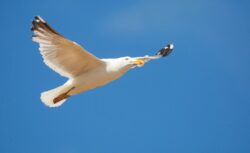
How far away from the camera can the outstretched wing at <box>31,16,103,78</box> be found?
10070 millimetres

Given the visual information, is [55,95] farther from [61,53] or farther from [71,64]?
[61,53]

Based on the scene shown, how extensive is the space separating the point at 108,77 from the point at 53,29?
1.11 meters

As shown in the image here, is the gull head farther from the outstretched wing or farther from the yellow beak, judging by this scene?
the outstretched wing

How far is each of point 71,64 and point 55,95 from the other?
554 mm

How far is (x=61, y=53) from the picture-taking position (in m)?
10.4

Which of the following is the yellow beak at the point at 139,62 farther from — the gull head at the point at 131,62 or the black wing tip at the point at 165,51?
the black wing tip at the point at 165,51

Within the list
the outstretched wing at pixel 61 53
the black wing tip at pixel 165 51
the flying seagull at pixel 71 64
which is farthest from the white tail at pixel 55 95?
the black wing tip at pixel 165 51

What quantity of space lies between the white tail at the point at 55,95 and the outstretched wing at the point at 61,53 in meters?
0.24

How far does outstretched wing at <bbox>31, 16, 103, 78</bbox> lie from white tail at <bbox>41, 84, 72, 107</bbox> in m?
0.24

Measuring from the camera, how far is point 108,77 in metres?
10.4

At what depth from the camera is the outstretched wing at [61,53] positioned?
33.0 ft

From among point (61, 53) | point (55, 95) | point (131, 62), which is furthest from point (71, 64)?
point (131, 62)

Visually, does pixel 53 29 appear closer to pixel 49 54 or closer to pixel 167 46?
pixel 49 54

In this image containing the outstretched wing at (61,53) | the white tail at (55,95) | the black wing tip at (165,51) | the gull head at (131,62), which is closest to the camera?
the outstretched wing at (61,53)
